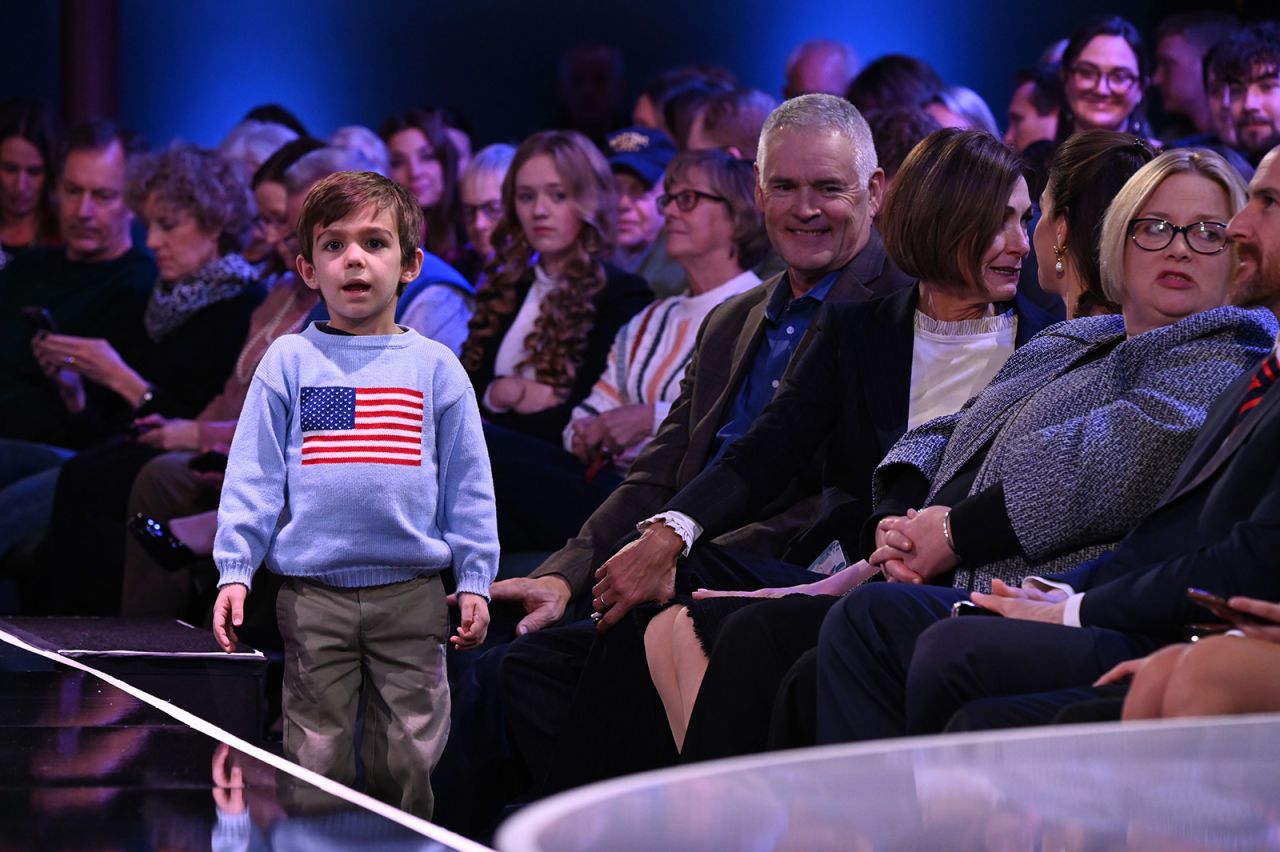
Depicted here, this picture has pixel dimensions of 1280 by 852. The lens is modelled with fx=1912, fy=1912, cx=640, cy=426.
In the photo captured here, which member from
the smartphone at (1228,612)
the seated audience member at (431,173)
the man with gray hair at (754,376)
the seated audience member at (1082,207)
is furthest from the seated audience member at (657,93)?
the smartphone at (1228,612)

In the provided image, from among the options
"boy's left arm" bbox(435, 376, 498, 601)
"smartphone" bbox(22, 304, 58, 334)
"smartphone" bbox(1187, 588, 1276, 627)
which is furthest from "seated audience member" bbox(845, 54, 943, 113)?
"smartphone" bbox(1187, 588, 1276, 627)

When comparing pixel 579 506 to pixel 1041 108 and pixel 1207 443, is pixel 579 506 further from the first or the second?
pixel 1041 108

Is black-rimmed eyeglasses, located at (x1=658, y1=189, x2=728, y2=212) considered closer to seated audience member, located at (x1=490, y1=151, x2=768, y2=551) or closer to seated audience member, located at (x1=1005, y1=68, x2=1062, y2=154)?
seated audience member, located at (x1=490, y1=151, x2=768, y2=551)

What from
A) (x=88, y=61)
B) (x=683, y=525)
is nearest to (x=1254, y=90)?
(x=683, y=525)

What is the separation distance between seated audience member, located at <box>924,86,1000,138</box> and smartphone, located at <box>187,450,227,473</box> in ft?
6.35

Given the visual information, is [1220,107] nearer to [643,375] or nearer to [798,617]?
[643,375]

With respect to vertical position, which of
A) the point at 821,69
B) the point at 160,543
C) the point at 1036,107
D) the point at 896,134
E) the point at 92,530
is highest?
the point at 821,69

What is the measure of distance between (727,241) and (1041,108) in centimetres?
155

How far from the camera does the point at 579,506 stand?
12.7 feet

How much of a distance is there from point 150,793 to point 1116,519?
123 cm

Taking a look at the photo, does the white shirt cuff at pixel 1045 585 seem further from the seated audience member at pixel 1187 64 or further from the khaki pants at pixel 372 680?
the seated audience member at pixel 1187 64

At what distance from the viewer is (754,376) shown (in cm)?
341

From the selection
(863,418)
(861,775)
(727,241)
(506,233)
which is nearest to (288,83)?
(506,233)

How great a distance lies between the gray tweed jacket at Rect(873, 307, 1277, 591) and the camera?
7.99 ft
